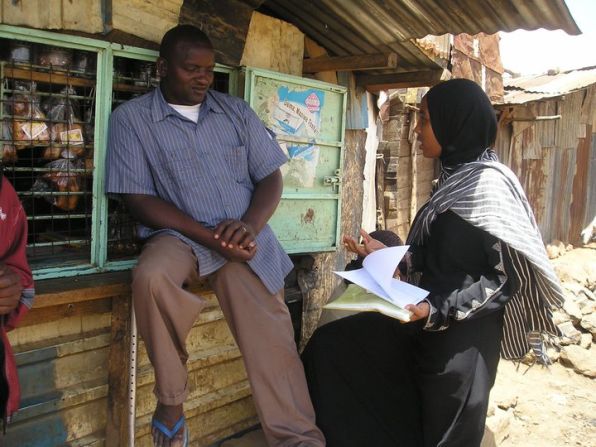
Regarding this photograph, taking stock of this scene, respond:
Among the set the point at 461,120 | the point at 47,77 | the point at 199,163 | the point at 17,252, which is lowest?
the point at 17,252

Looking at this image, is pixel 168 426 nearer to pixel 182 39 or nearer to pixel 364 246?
pixel 364 246

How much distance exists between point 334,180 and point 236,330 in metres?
1.38

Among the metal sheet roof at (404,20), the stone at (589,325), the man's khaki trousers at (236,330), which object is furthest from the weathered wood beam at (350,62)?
the stone at (589,325)

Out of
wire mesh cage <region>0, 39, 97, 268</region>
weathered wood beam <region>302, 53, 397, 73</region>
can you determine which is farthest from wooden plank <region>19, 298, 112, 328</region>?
weathered wood beam <region>302, 53, 397, 73</region>

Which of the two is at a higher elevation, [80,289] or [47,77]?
[47,77]

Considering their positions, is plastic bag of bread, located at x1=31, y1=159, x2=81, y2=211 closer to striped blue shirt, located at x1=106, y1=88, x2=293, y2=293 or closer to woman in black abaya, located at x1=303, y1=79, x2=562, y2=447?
striped blue shirt, located at x1=106, y1=88, x2=293, y2=293

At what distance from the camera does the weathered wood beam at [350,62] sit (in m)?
3.45

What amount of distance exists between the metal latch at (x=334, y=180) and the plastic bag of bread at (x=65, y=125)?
4.96 feet

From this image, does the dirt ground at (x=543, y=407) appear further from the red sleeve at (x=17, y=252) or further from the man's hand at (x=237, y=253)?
the red sleeve at (x=17, y=252)

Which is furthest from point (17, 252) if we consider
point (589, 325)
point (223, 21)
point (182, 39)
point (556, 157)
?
point (556, 157)

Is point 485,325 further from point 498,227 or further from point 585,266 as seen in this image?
point 585,266

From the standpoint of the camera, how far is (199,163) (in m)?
2.58

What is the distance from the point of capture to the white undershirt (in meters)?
2.64

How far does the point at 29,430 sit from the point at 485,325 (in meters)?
2.12
